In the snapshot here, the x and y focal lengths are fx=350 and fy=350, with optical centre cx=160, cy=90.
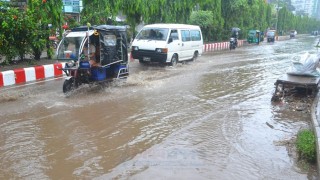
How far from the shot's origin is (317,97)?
9297mm

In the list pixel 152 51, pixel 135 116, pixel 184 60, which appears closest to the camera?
pixel 135 116

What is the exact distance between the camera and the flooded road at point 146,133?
16.6 ft

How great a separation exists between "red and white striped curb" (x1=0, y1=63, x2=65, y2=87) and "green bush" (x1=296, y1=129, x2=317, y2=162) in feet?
23.3

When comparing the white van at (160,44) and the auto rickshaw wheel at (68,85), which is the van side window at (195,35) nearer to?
the white van at (160,44)

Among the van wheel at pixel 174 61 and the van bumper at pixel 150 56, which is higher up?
the van bumper at pixel 150 56

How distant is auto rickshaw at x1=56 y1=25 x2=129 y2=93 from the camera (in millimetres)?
9531

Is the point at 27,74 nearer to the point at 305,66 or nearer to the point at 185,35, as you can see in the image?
the point at 185,35

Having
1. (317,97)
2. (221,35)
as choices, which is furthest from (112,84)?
(221,35)

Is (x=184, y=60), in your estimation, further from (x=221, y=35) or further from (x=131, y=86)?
(x=221, y=35)

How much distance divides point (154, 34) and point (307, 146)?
10.9 m

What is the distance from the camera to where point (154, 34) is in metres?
15.5

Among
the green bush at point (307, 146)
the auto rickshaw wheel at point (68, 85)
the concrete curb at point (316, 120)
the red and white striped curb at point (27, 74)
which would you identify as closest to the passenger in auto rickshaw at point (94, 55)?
the auto rickshaw wheel at point (68, 85)

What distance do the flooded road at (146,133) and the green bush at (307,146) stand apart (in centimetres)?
20

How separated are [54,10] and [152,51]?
4.65 metres
